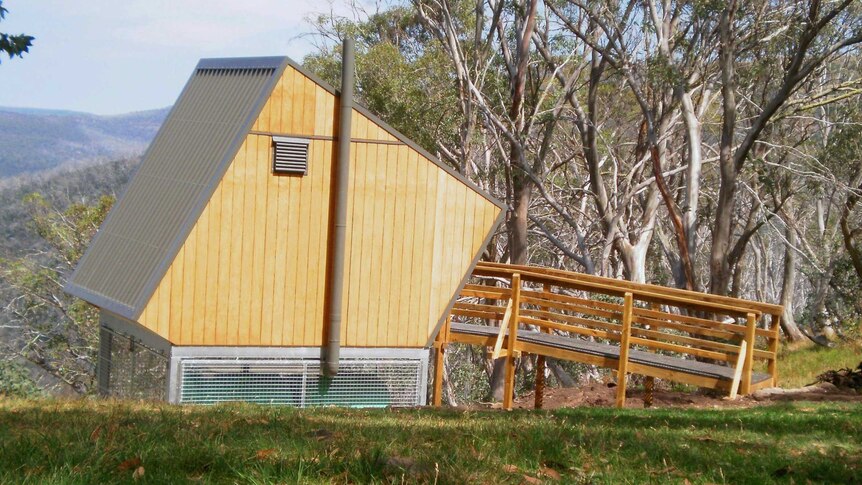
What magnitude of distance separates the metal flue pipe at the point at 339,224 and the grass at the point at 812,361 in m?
7.84

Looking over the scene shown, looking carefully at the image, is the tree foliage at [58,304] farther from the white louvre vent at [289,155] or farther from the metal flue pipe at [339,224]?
the white louvre vent at [289,155]

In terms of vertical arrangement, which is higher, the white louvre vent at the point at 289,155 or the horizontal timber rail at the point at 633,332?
the white louvre vent at the point at 289,155

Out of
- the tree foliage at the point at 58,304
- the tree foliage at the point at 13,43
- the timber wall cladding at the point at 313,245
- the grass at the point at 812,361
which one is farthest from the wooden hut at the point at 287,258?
the tree foliage at the point at 58,304

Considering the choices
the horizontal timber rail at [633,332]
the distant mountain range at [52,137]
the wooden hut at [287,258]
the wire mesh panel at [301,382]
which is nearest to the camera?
the horizontal timber rail at [633,332]

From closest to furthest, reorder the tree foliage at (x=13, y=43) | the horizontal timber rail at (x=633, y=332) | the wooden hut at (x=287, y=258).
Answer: the tree foliage at (x=13, y=43), the horizontal timber rail at (x=633, y=332), the wooden hut at (x=287, y=258)

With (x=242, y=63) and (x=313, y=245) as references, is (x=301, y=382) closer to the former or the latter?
(x=313, y=245)

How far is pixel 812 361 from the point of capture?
20.2 metres

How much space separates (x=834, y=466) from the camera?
5180mm

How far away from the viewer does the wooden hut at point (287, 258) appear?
13992 millimetres

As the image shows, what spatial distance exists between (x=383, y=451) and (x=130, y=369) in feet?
37.0

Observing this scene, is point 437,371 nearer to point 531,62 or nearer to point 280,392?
point 280,392

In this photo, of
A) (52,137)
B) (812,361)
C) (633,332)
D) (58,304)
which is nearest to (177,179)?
(633,332)

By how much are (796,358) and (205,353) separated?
12.9 metres

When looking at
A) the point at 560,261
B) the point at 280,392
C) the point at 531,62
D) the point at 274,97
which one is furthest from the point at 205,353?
the point at 560,261
